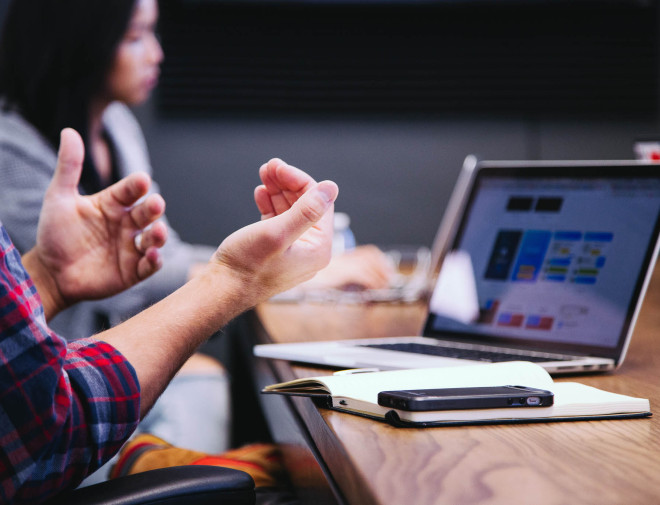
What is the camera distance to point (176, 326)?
0.83 metres

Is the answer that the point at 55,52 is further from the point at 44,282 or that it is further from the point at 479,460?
the point at 479,460

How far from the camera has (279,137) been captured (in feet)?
10.8

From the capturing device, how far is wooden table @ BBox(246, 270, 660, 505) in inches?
20.0

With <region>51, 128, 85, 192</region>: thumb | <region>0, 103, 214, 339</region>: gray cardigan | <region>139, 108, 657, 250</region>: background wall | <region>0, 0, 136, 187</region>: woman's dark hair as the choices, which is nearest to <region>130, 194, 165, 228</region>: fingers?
<region>51, 128, 85, 192</region>: thumb

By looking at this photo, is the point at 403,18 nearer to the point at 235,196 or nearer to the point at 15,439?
the point at 235,196

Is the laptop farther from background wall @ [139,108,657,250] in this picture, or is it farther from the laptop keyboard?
background wall @ [139,108,657,250]

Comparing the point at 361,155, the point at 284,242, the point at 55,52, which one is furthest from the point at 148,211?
the point at 361,155

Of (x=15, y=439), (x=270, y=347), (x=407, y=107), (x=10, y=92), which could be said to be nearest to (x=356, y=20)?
(x=407, y=107)

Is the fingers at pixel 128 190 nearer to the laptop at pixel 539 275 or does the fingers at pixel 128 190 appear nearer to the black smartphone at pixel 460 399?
the laptop at pixel 539 275

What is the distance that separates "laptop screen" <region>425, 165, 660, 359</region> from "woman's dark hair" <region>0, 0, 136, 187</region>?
117cm

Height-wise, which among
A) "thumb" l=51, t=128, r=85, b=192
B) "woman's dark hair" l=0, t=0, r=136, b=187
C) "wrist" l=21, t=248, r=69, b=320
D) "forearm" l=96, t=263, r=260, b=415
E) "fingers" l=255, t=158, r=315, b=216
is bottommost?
"wrist" l=21, t=248, r=69, b=320

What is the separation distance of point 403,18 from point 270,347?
2.50m

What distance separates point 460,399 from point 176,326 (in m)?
0.33

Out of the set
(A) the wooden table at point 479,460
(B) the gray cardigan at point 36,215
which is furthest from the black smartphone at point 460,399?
(B) the gray cardigan at point 36,215
